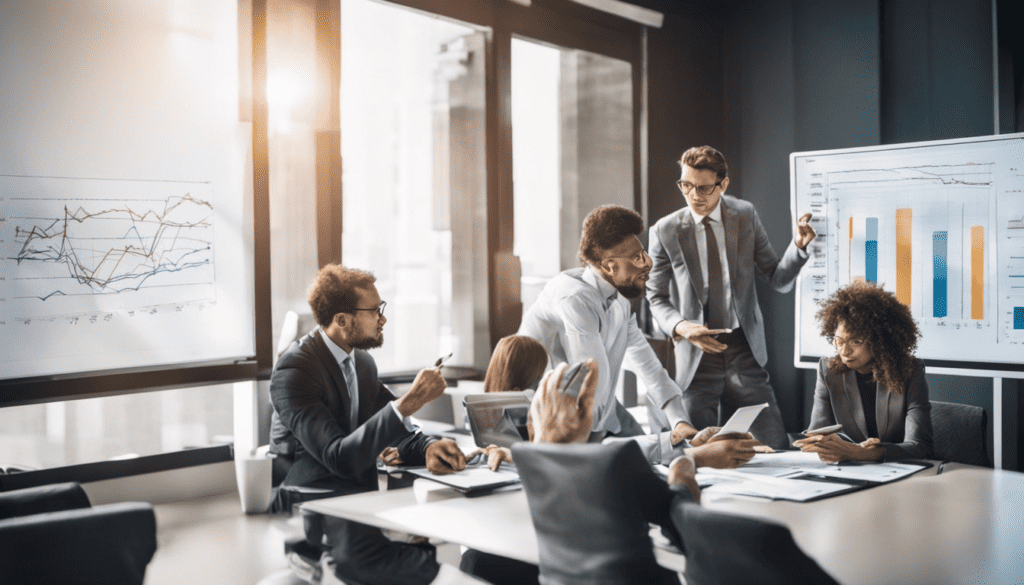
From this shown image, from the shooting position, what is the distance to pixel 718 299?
354 centimetres

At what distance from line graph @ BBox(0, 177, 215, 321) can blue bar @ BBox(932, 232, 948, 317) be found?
2978 millimetres

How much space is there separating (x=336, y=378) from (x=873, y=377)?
168cm

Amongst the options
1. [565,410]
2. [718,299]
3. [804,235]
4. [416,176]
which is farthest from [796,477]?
[416,176]

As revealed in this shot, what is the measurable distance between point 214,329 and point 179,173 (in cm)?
56

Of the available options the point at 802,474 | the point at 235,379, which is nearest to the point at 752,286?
the point at 802,474

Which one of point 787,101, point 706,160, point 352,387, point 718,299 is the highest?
point 787,101

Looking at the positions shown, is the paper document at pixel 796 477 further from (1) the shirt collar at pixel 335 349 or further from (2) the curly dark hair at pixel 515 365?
(1) the shirt collar at pixel 335 349

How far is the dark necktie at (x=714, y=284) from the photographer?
11.6 ft

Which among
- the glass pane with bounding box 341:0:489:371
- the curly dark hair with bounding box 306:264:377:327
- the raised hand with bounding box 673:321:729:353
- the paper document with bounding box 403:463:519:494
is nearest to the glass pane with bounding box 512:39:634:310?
the glass pane with bounding box 341:0:489:371

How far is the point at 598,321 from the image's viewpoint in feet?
9.41

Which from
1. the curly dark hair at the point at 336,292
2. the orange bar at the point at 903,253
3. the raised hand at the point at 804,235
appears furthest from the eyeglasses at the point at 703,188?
the curly dark hair at the point at 336,292

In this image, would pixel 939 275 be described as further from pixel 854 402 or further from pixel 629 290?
pixel 629 290

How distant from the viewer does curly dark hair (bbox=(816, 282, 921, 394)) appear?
2.57 metres

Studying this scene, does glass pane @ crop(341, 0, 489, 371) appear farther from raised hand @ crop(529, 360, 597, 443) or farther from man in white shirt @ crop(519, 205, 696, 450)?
raised hand @ crop(529, 360, 597, 443)
